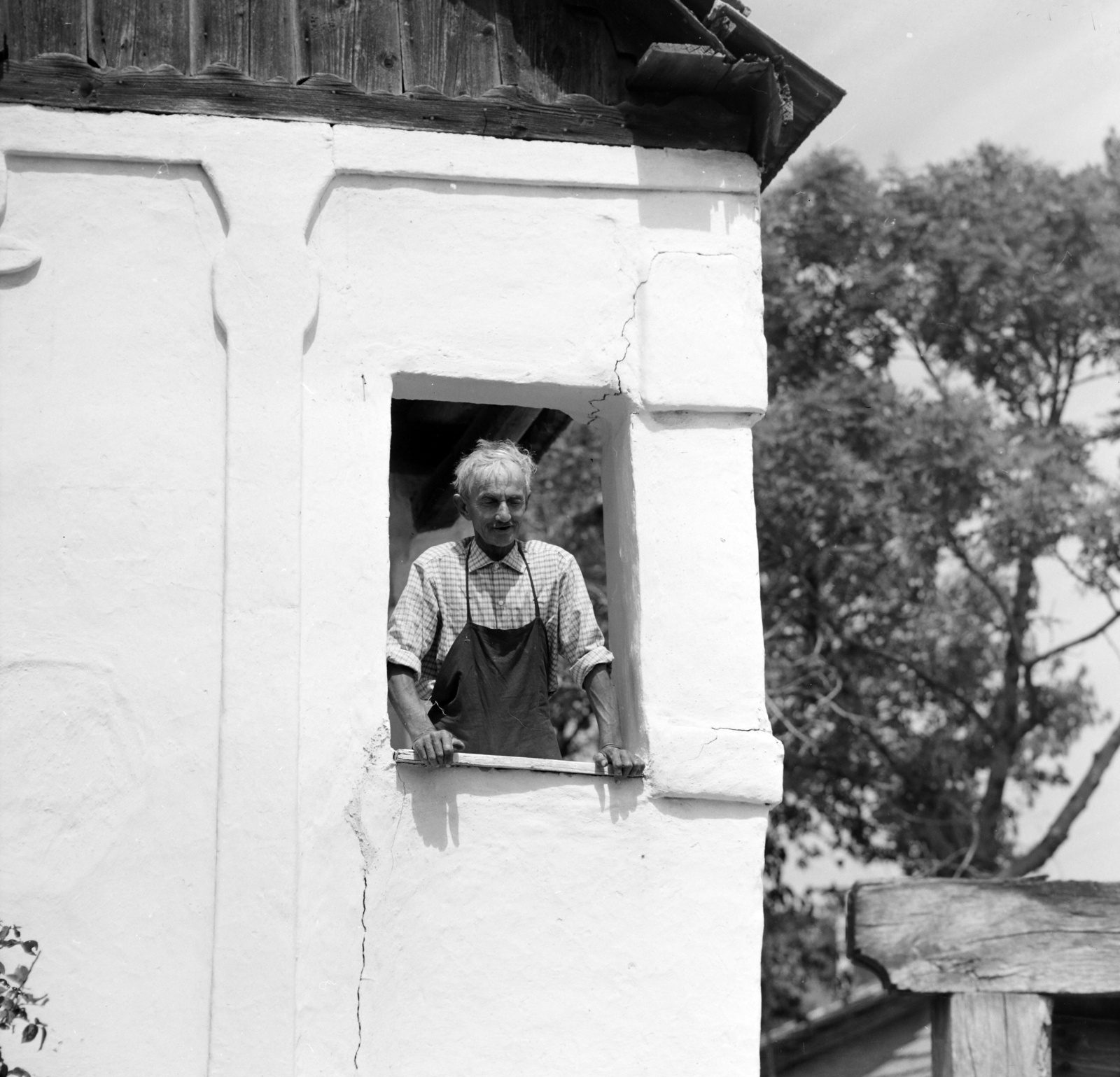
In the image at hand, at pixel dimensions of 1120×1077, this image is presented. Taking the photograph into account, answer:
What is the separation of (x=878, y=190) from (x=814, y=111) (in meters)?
8.66

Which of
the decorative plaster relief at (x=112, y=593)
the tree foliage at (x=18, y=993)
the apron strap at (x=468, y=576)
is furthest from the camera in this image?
the apron strap at (x=468, y=576)

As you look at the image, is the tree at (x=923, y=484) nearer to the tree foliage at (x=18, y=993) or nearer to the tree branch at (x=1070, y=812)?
the tree branch at (x=1070, y=812)

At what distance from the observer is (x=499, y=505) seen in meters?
5.93

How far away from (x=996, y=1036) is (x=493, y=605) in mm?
2279

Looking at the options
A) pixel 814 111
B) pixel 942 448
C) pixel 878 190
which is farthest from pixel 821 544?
pixel 814 111

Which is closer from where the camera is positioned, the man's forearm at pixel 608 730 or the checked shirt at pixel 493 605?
the man's forearm at pixel 608 730

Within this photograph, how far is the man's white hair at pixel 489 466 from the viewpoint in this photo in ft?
19.5

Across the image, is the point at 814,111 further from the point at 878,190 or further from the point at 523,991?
the point at 878,190

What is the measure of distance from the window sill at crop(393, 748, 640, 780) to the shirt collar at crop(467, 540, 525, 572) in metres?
0.64

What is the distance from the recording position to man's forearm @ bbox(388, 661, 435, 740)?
5703mm

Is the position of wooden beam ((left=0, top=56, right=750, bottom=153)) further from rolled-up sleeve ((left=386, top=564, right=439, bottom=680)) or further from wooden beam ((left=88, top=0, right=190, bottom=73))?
rolled-up sleeve ((left=386, top=564, right=439, bottom=680))

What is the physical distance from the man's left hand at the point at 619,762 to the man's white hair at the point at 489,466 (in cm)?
89

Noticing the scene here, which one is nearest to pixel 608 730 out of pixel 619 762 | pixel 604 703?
pixel 604 703

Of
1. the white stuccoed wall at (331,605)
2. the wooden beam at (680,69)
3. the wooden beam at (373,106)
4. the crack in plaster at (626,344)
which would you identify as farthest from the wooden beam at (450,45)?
the crack in plaster at (626,344)
